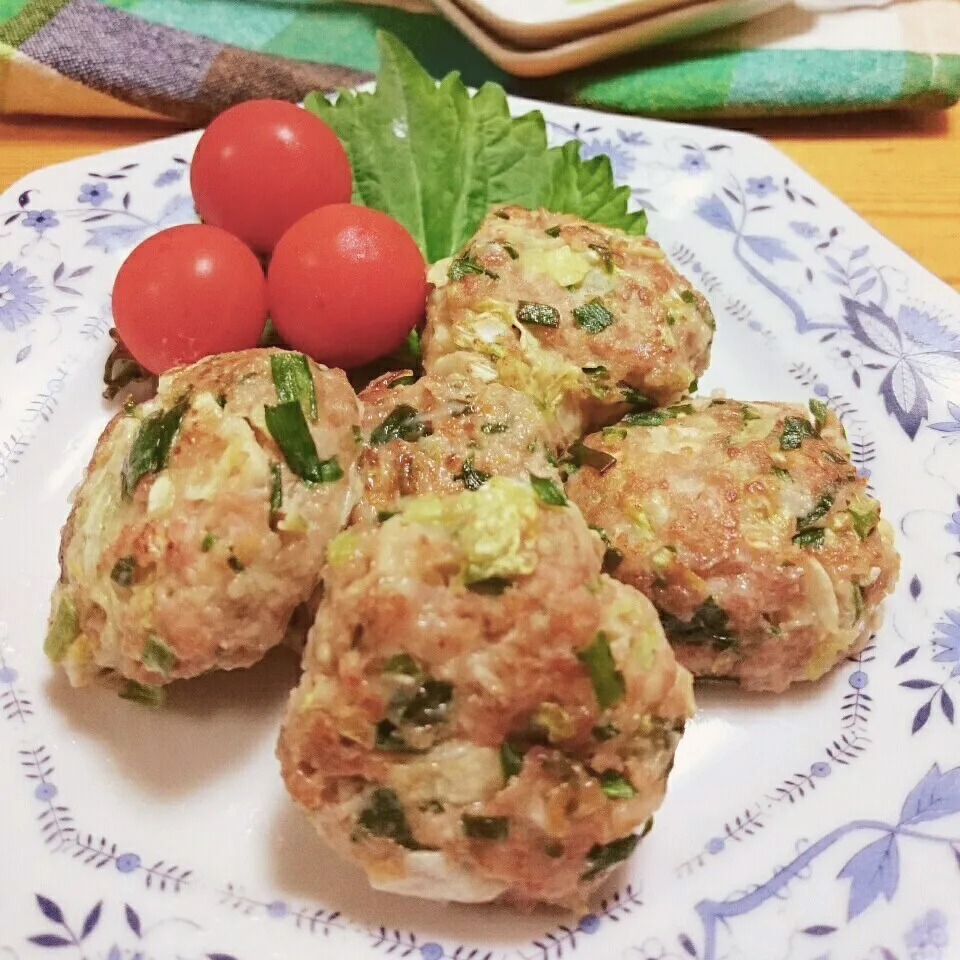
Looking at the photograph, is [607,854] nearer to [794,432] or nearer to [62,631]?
[794,432]

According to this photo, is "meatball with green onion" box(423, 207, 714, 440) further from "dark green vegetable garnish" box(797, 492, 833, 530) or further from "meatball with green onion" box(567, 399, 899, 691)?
"dark green vegetable garnish" box(797, 492, 833, 530)

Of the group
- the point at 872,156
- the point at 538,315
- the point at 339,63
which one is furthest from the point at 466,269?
the point at 872,156

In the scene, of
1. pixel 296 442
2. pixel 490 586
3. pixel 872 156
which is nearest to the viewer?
pixel 490 586

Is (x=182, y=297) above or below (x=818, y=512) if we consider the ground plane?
above

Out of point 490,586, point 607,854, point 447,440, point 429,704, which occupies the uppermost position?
point 490,586

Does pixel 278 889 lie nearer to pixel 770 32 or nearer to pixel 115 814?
pixel 115 814

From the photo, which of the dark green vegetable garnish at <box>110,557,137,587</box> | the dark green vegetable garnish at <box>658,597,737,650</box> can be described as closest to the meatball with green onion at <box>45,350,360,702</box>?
the dark green vegetable garnish at <box>110,557,137,587</box>

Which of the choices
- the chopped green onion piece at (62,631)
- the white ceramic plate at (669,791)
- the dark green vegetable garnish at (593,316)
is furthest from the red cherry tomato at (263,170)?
the chopped green onion piece at (62,631)
